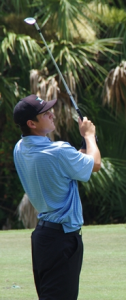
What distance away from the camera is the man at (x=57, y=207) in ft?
10.7

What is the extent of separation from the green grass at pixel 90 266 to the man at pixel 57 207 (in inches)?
71.4

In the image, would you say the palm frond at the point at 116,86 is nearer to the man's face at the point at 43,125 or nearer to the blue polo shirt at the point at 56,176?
the man's face at the point at 43,125

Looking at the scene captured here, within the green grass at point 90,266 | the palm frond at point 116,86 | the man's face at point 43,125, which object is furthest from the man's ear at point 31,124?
the palm frond at point 116,86

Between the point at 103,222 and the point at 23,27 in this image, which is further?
the point at 103,222

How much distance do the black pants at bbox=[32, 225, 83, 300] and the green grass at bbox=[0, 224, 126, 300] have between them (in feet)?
5.89

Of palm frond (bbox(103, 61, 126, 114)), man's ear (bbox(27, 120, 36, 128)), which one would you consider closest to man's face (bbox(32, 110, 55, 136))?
man's ear (bbox(27, 120, 36, 128))

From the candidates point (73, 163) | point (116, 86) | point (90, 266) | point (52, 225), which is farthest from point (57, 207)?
point (116, 86)

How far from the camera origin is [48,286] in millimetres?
3293

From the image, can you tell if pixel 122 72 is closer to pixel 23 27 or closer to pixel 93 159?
pixel 23 27

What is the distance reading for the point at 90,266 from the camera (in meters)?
6.25

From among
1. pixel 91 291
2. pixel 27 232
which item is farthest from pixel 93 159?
pixel 27 232

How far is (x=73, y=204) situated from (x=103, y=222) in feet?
33.2

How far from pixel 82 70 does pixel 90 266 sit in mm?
6439

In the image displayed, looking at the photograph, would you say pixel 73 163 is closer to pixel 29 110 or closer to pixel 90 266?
pixel 29 110
